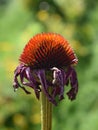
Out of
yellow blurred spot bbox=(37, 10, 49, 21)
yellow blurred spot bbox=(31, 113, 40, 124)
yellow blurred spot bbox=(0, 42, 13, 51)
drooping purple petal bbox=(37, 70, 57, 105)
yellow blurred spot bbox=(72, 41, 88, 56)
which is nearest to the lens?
drooping purple petal bbox=(37, 70, 57, 105)

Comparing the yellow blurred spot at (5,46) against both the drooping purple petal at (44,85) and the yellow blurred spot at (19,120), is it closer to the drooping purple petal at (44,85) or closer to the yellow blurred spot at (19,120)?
the yellow blurred spot at (19,120)

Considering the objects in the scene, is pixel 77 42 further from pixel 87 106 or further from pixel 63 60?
pixel 63 60

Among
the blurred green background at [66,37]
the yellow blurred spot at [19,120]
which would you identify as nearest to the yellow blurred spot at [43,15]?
the blurred green background at [66,37]

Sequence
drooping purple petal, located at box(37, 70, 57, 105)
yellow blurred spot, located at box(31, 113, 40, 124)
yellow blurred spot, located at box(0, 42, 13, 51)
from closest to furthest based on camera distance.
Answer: drooping purple petal, located at box(37, 70, 57, 105) → yellow blurred spot, located at box(31, 113, 40, 124) → yellow blurred spot, located at box(0, 42, 13, 51)

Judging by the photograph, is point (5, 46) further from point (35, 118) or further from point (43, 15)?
point (35, 118)

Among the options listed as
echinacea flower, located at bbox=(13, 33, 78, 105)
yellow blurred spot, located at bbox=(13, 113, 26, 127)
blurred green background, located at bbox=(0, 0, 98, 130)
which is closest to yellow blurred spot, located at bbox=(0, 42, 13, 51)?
blurred green background, located at bbox=(0, 0, 98, 130)

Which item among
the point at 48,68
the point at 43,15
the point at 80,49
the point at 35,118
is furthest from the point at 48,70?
the point at 43,15

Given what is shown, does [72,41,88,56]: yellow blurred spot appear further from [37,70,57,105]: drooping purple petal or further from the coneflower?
[37,70,57,105]: drooping purple petal
